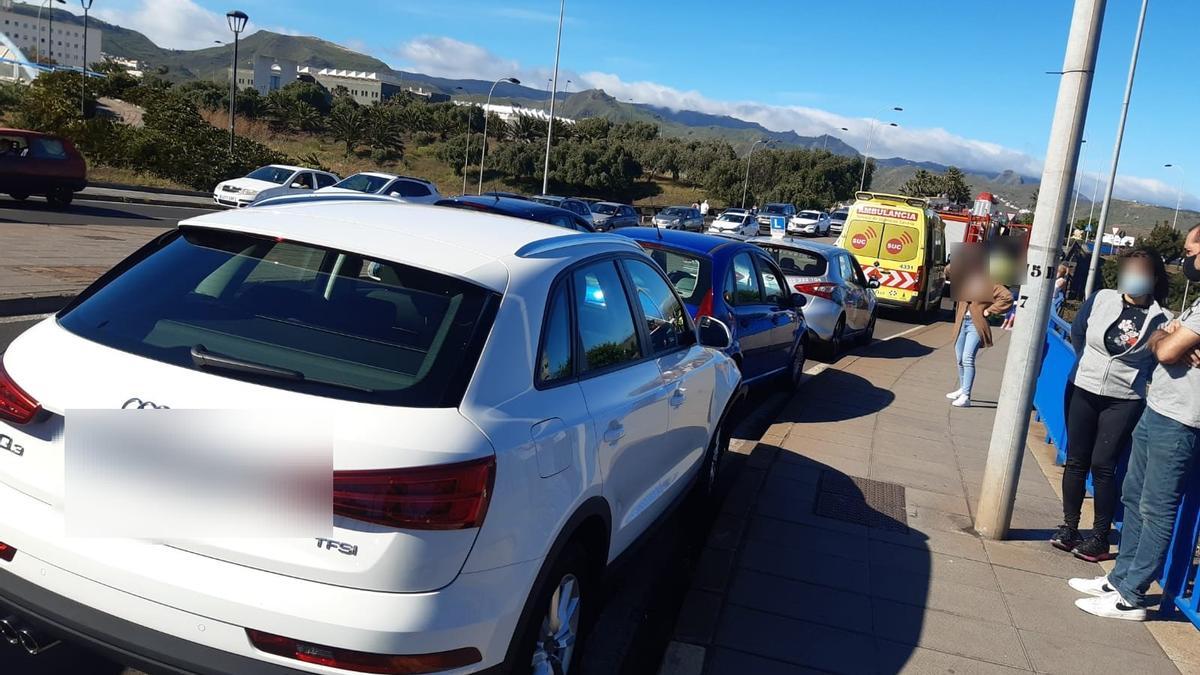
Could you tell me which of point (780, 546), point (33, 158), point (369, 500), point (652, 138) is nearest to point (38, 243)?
Result: point (33, 158)

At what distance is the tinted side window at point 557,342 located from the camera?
123 inches

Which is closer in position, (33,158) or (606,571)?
(606,571)

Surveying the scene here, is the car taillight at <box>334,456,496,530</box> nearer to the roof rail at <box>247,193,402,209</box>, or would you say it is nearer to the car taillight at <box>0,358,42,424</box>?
the car taillight at <box>0,358,42,424</box>

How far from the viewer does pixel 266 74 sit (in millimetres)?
171000

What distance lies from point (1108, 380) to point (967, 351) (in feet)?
19.0

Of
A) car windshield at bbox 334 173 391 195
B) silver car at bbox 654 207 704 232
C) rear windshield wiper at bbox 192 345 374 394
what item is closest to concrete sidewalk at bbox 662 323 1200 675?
rear windshield wiper at bbox 192 345 374 394

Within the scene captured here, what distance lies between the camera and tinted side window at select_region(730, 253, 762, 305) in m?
8.62

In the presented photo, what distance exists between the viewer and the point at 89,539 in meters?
2.56

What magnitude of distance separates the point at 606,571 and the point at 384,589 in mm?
1397

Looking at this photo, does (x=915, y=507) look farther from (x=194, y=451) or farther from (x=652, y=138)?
(x=652, y=138)

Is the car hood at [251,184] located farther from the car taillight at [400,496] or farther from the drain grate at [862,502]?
the car taillight at [400,496]

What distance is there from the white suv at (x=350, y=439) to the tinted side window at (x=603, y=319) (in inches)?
1.4

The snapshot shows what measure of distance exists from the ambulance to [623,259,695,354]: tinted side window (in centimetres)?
1649

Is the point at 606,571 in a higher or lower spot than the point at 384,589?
lower
